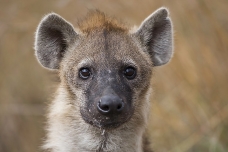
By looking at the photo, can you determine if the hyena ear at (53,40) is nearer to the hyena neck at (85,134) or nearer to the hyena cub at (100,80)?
the hyena cub at (100,80)

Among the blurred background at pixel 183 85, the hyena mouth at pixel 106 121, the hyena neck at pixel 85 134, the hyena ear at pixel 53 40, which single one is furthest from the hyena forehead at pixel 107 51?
the blurred background at pixel 183 85

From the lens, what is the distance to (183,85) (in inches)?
340

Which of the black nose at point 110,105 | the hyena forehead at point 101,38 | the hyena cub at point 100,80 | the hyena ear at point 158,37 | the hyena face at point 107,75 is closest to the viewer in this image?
the black nose at point 110,105

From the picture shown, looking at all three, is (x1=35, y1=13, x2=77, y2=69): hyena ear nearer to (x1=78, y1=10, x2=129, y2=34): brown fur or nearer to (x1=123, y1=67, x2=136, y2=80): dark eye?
(x1=78, y1=10, x2=129, y2=34): brown fur

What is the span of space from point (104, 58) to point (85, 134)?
726mm

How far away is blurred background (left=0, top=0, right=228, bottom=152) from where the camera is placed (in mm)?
8195

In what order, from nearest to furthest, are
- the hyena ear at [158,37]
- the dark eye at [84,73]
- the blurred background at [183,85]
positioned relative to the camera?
1. the dark eye at [84,73]
2. the hyena ear at [158,37]
3. the blurred background at [183,85]

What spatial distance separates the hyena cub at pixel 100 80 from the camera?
5.57 meters

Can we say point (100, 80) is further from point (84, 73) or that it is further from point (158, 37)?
point (158, 37)

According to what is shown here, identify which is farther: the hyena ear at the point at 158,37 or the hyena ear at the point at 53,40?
the hyena ear at the point at 158,37

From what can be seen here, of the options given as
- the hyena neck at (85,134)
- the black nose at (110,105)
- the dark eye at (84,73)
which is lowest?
the hyena neck at (85,134)

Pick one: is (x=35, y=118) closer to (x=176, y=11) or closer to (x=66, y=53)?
(x=176, y=11)

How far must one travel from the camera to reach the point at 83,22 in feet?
21.6

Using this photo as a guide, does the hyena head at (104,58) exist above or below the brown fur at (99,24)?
below
